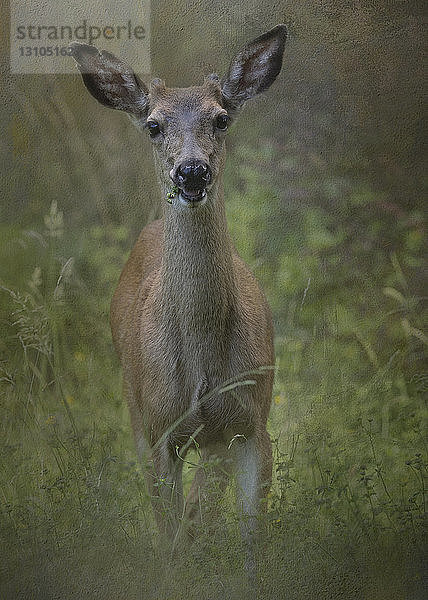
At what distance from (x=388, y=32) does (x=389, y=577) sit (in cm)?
192

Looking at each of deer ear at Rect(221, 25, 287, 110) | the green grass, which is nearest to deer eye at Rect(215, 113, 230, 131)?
deer ear at Rect(221, 25, 287, 110)

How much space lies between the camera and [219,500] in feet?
14.8

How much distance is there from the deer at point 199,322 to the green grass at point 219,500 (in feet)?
0.34

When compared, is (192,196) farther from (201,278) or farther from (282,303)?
(282,303)

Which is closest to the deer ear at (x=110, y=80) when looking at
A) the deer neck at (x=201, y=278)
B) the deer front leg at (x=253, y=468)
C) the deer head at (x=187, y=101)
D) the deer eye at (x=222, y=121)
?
the deer head at (x=187, y=101)

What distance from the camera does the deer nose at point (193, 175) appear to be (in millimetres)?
4215

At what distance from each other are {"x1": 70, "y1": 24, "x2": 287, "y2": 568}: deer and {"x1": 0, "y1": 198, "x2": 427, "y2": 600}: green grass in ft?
0.34

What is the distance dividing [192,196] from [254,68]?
56 cm

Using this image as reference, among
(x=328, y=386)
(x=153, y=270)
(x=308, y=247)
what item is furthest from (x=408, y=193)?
(x=153, y=270)

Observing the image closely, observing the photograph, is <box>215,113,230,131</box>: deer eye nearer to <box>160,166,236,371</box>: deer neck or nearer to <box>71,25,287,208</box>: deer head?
<box>71,25,287,208</box>: deer head

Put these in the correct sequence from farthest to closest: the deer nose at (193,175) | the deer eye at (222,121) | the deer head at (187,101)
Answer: the deer eye at (222,121) < the deer head at (187,101) < the deer nose at (193,175)

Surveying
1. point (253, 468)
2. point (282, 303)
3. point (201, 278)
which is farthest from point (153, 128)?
point (253, 468)

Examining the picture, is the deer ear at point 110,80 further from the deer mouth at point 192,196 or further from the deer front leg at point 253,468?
the deer front leg at point 253,468

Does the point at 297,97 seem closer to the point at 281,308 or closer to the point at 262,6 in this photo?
the point at 262,6
